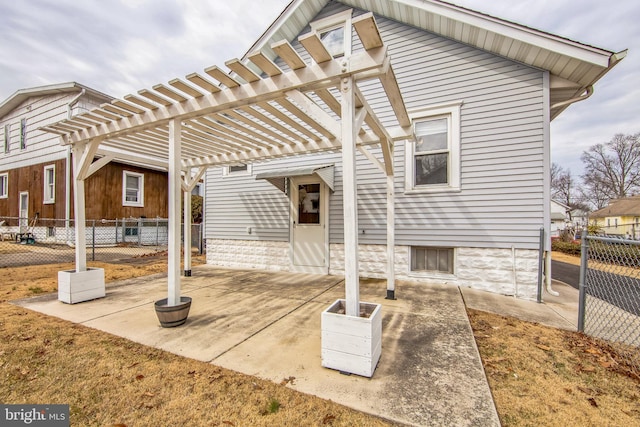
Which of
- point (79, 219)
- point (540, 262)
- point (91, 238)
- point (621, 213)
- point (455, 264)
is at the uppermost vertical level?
point (621, 213)

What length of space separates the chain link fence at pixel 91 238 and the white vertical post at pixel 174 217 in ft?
23.0

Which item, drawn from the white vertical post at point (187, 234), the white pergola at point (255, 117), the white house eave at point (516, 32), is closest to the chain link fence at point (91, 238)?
the white vertical post at point (187, 234)

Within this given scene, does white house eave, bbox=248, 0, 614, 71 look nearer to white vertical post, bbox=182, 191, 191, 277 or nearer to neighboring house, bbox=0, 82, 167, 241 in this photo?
white vertical post, bbox=182, 191, 191, 277

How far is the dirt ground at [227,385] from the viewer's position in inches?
67.3

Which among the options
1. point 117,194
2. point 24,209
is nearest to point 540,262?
point 117,194

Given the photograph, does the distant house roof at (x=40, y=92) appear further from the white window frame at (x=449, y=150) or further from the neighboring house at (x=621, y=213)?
the neighboring house at (x=621, y=213)

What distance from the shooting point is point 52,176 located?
1102 cm

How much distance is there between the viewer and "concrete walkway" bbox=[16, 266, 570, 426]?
1.89 meters

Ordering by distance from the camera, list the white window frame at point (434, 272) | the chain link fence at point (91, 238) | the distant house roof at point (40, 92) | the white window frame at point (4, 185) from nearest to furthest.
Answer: the white window frame at point (434, 272)
the chain link fence at point (91, 238)
the distant house roof at point (40, 92)
the white window frame at point (4, 185)

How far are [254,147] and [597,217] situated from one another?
40.7 meters

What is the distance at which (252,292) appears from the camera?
466 centimetres

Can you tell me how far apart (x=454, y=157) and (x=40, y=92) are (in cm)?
1576

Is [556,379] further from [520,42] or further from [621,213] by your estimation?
[621,213]

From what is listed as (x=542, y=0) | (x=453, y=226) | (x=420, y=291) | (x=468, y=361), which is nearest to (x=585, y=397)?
(x=468, y=361)
